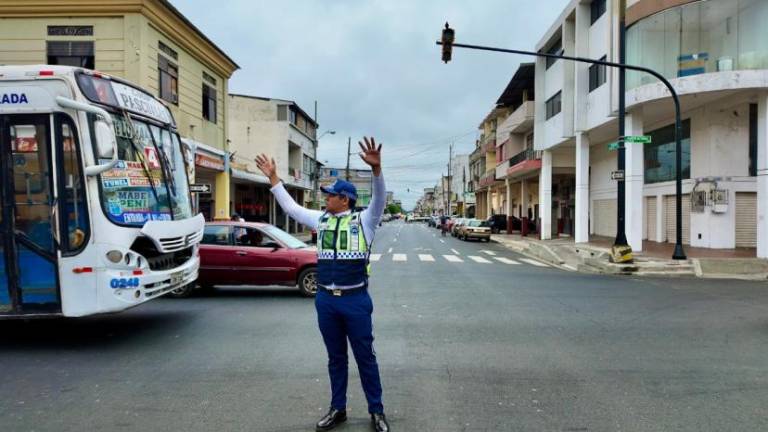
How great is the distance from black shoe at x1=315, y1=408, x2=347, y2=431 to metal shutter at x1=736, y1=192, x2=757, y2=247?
68.7ft

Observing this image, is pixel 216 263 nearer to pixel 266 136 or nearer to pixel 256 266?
pixel 256 266

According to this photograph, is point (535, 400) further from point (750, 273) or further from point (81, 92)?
point (750, 273)

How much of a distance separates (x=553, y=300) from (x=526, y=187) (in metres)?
35.8

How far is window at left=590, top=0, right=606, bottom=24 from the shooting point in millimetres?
24275

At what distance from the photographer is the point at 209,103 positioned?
23.4m

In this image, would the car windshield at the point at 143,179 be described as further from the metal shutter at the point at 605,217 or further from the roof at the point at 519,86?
the roof at the point at 519,86

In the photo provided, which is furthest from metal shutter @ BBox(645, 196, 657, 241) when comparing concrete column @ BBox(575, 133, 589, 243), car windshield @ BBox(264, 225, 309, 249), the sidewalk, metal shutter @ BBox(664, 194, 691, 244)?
car windshield @ BBox(264, 225, 309, 249)

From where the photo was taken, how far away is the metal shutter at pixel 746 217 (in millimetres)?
20547

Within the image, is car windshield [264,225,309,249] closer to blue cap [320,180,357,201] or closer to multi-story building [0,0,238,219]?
multi-story building [0,0,238,219]

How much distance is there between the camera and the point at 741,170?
810 inches

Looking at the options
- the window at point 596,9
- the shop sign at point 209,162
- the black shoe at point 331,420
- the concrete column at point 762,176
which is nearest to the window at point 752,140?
the concrete column at point 762,176

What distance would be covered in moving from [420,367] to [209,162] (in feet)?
59.9

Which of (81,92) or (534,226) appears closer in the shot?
(81,92)

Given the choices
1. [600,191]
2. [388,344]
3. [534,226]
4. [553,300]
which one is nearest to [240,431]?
[388,344]
